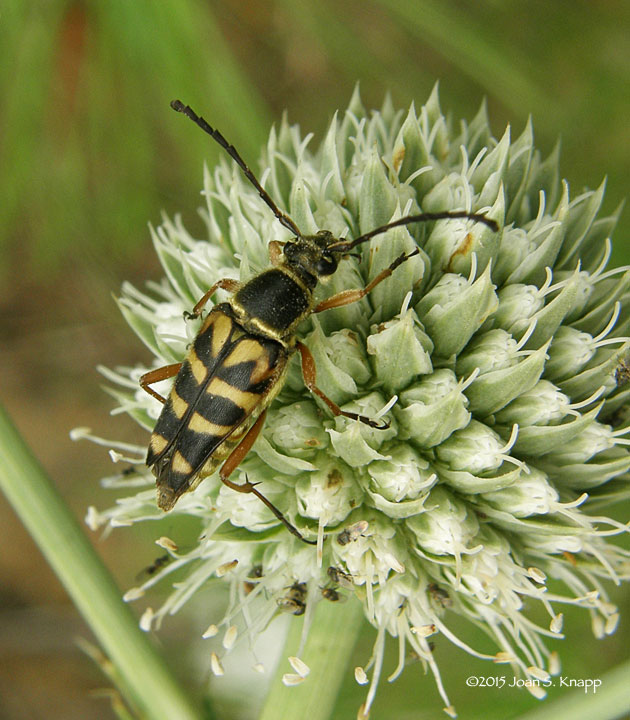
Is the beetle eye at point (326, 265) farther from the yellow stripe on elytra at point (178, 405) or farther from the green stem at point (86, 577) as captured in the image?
Result: the green stem at point (86, 577)

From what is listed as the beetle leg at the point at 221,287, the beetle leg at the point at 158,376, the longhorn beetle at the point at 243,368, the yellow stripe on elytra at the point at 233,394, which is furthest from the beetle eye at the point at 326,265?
the beetle leg at the point at 158,376

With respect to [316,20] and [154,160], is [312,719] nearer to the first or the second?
[154,160]

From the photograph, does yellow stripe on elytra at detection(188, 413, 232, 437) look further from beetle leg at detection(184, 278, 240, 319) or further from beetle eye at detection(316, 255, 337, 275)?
beetle eye at detection(316, 255, 337, 275)

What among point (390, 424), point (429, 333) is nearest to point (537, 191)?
point (429, 333)

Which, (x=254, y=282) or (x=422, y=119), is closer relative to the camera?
(x=254, y=282)

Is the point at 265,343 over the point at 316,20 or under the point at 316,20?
under

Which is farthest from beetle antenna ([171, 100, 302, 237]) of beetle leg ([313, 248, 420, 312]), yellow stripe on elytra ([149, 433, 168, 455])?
yellow stripe on elytra ([149, 433, 168, 455])
